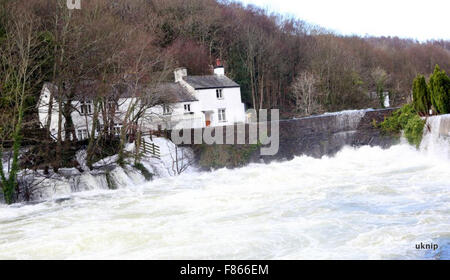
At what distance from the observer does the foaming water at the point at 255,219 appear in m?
10.8

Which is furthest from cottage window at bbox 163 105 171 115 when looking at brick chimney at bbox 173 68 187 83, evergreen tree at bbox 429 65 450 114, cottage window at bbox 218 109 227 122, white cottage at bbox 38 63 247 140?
evergreen tree at bbox 429 65 450 114

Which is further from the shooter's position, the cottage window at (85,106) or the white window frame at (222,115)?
the white window frame at (222,115)

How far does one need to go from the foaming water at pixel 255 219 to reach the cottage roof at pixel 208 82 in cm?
1699

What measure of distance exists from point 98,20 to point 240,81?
1078 inches

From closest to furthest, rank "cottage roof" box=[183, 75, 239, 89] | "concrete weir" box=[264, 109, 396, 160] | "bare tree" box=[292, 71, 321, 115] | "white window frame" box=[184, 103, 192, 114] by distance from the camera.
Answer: "concrete weir" box=[264, 109, 396, 160] < "white window frame" box=[184, 103, 192, 114] < "cottage roof" box=[183, 75, 239, 89] < "bare tree" box=[292, 71, 321, 115]

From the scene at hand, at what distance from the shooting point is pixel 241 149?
1190 inches

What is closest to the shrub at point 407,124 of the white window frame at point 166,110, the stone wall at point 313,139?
the stone wall at point 313,139

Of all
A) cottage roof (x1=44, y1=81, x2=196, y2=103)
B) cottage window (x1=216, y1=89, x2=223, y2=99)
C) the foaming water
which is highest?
cottage window (x1=216, y1=89, x2=223, y2=99)

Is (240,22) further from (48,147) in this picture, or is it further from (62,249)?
(62,249)

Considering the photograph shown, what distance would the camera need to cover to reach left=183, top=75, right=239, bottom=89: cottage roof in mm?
38622

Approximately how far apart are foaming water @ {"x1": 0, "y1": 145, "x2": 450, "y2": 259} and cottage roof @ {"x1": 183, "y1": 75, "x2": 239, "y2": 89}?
17.0 meters

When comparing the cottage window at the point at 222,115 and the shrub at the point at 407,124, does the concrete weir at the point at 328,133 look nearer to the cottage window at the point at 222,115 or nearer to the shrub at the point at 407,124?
the shrub at the point at 407,124

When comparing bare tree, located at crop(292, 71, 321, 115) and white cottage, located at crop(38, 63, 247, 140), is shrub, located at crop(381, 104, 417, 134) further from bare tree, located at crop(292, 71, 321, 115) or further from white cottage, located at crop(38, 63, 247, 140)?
bare tree, located at crop(292, 71, 321, 115)

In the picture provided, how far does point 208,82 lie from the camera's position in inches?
1553
